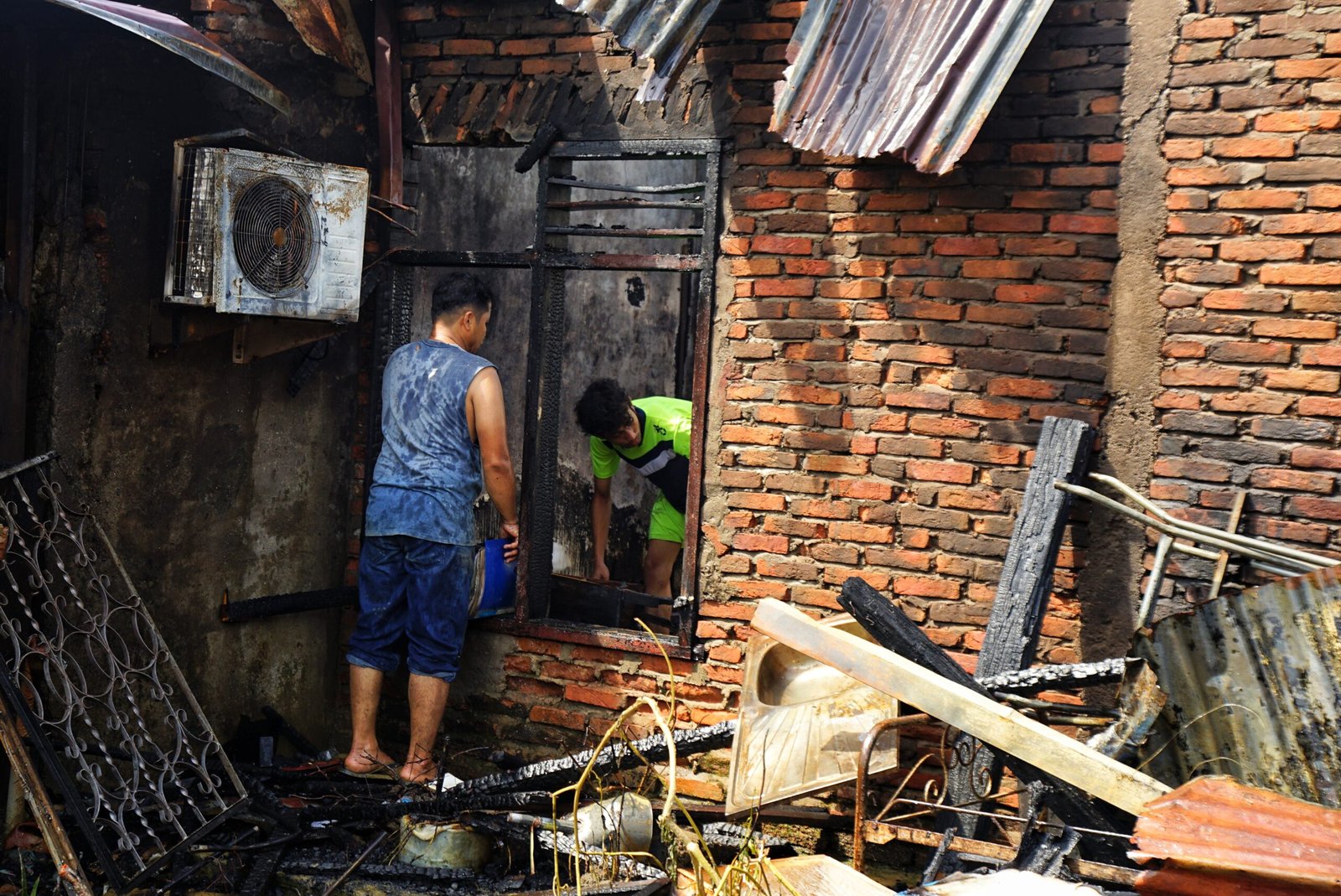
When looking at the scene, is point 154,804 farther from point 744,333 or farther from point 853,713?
point 744,333

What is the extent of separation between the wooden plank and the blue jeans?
5.97 feet

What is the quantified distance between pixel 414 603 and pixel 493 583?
424 mm

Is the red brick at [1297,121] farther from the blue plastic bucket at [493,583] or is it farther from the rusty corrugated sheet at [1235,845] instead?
the blue plastic bucket at [493,583]

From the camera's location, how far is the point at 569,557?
8.34m

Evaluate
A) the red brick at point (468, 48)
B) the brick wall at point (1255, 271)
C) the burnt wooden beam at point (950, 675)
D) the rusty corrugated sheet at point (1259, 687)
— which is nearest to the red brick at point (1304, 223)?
the brick wall at point (1255, 271)

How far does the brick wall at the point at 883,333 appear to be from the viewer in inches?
168

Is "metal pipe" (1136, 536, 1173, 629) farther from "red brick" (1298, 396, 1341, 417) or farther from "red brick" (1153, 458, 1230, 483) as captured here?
"red brick" (1298, 396, 1341, 417)

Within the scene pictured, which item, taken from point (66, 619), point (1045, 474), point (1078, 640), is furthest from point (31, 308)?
point (1078, 640)

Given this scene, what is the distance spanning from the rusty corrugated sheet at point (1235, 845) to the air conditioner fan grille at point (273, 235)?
3690 millimetres

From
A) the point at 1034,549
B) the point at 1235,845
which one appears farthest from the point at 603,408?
the point at 1235,845

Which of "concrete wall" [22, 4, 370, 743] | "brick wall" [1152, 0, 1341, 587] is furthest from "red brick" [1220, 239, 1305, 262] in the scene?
"concrete wall" [22, 4, 370, 743]

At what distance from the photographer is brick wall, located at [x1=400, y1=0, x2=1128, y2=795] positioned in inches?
168

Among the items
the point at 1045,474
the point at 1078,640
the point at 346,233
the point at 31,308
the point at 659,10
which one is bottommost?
the point at 1078,640

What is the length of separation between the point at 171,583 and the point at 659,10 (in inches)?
119
